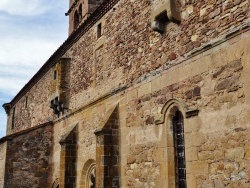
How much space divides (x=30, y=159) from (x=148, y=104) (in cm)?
846

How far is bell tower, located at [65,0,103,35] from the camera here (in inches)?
816

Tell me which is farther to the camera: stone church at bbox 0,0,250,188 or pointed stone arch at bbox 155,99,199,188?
pointed stone arch at bbox 155,99,199,188

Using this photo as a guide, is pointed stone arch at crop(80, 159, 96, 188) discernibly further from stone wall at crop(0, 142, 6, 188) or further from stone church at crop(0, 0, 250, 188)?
stone wall at crop(0, 142, 6, 188)

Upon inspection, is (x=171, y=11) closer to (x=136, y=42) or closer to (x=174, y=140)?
(x=136, y=42)

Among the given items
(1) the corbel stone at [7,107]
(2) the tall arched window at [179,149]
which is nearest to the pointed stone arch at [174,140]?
(2) the tall arched window at [179,149]

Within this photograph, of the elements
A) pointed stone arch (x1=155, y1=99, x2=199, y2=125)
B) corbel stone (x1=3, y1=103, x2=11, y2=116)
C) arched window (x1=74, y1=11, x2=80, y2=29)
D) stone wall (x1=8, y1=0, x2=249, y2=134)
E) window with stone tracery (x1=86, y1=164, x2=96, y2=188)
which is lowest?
window with stone tracery (x1=86, y1=164, x2=96, y2=188)

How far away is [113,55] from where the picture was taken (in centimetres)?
1205

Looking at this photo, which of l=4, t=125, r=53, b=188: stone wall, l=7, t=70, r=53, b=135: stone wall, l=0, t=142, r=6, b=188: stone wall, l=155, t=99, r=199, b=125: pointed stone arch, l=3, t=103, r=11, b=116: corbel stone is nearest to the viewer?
l=155, t=99, r=199, b=125: pointed stone arch

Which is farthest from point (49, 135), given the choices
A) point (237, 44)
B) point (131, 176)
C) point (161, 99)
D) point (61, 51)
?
point (237, 44)

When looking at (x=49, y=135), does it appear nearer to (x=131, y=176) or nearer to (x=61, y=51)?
(x=61, y=51)

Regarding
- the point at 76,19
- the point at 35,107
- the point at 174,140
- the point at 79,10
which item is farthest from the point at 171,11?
the point at 76,19

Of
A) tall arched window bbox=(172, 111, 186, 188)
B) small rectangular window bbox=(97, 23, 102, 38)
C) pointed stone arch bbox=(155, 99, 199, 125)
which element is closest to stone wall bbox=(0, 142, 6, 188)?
small rectangular window bbox=(97, 23, 102, 38)

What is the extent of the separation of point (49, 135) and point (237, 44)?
38.8 ft

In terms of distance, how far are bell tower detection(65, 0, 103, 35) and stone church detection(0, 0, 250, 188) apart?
4471 millimetres
